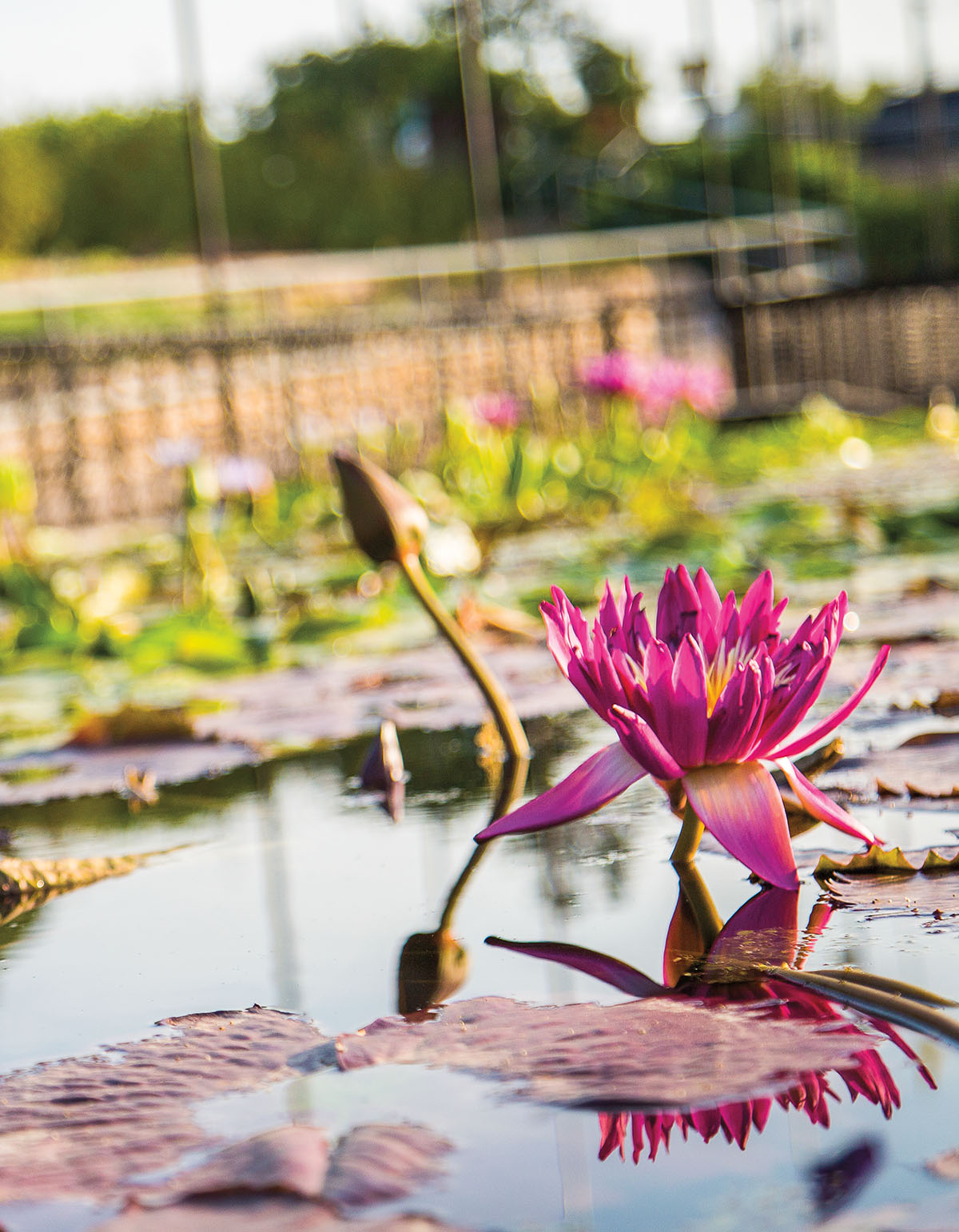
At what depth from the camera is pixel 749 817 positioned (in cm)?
68

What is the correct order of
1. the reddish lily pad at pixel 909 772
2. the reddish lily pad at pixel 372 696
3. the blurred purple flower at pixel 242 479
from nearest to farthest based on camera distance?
the reddish lily pad at pixel 909 772
the reddish lily pad at pixel 372 696
the blurred purple flower at pixel 242 479

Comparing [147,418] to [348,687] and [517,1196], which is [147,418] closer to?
[348,687]

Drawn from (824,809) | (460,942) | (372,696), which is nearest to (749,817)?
(824,809)

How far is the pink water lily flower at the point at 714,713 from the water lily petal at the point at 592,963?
5 cm

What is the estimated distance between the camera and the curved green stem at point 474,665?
3.61 feet

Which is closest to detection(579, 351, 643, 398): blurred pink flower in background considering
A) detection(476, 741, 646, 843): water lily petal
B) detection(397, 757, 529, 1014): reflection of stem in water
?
detection(397, 757, 529, 1014): reflection of stem in water

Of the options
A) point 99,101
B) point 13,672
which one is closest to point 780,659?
point 13,672

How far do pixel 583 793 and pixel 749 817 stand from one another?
82 millimetres

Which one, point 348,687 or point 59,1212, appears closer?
point 59,1212

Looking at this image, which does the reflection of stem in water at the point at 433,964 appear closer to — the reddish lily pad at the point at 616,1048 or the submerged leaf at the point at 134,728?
the reddish lily pad at the point at 616,1048

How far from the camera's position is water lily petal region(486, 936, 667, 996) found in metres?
0.61

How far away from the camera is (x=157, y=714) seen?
1419 mm

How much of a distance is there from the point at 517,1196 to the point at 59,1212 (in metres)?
0.14

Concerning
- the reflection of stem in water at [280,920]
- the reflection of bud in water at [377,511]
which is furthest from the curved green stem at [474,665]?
the reflection of stem in water at [280,920]
